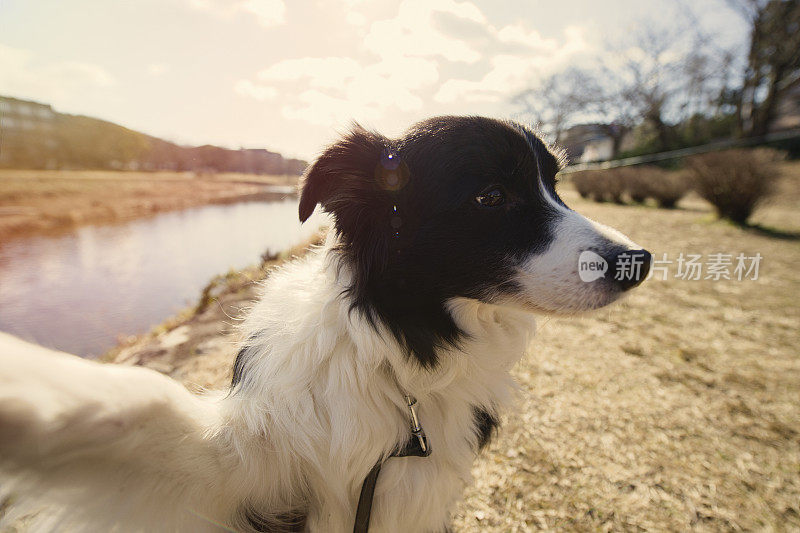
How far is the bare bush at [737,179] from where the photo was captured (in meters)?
8.48

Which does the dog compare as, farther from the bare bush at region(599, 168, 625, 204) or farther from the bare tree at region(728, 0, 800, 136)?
the bare tree at region(728, 0, 800, 136)

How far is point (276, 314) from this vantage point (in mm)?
1729

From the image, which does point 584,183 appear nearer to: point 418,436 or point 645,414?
point 645,414

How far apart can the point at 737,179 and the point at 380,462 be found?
11137 millimetres

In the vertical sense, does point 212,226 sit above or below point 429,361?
below

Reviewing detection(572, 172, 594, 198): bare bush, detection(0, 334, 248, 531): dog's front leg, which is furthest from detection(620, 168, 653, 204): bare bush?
detection(0, 334, 248, 531): dog's front leg

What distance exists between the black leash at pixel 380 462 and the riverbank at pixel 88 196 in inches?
255

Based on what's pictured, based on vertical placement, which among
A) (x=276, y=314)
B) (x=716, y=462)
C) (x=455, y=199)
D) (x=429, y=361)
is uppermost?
(x=455, y=199)

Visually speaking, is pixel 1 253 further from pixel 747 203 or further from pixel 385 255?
pixel 747 203

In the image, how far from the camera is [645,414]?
2881 millimetres

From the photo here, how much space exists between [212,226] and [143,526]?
48.8 feet

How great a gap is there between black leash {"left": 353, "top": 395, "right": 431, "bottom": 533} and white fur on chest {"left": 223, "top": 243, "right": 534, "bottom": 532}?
0.12ft

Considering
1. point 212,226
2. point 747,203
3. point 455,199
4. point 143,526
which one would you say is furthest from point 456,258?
point 212,226

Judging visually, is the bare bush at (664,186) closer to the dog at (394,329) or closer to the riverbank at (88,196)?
the riverbank at (88,196)
